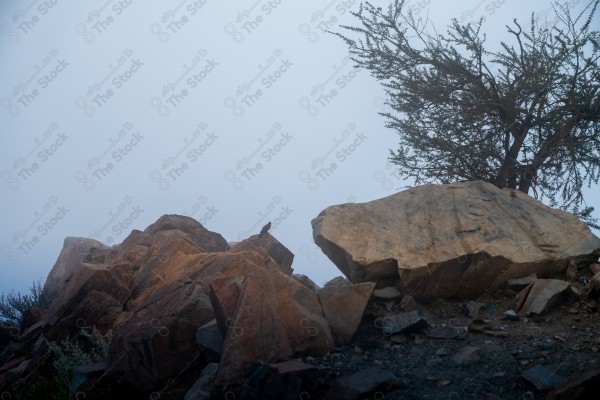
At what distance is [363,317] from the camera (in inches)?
290

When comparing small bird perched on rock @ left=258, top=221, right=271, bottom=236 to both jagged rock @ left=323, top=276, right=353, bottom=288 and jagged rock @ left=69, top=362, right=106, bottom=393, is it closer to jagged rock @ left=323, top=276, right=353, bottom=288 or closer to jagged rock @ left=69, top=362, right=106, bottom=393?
jagged rock @ left=323, top=276, right=353, bottom=288

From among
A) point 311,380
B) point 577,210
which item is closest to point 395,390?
point 311,380

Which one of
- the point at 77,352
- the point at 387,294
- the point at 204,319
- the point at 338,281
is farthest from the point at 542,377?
the point at 77,352

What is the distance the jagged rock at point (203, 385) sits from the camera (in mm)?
5295

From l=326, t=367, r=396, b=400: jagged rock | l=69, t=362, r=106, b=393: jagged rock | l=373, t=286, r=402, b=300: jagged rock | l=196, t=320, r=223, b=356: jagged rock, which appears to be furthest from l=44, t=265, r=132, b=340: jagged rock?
l=326, t=367, r=396, b=400: jagged rock

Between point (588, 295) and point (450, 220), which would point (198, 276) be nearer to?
point (450, 220)

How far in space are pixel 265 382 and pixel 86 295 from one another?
5803 millimetres

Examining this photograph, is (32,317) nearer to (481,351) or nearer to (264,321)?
(264,321)

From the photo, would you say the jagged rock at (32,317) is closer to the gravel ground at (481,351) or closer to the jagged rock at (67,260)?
the jagged rock at (67,260)

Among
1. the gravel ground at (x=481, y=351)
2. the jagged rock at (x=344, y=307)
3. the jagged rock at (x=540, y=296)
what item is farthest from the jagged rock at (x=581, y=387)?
the jagged rock at (x=344, y=307)

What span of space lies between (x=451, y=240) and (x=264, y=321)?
430 centimetres

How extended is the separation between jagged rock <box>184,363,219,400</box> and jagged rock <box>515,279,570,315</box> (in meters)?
5.03

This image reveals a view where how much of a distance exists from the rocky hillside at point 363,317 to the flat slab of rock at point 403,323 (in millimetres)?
26

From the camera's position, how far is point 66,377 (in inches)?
291
